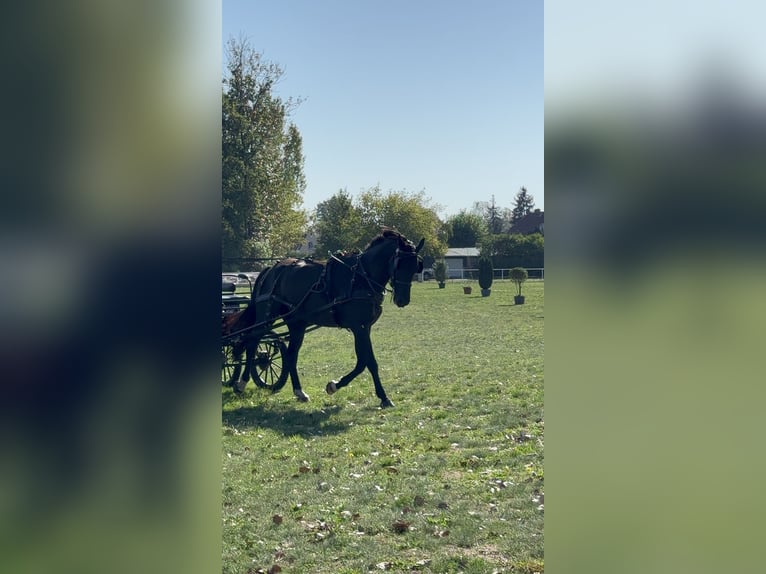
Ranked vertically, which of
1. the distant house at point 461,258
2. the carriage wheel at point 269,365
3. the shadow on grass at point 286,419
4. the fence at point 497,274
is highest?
the distant house at point 461,258

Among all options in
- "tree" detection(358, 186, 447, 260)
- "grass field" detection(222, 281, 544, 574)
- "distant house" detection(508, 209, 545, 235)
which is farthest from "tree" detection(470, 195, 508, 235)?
"grass field" detection(222, 281, 544, 574)

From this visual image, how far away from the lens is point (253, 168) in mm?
33469

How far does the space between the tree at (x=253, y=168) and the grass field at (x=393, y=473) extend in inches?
784

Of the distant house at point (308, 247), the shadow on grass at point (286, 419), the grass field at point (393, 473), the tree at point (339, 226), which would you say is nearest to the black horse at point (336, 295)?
the shadow on grass at point (286, 419)

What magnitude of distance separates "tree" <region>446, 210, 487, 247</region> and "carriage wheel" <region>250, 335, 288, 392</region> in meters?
59.9

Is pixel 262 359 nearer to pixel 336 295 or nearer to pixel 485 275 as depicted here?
pixel 336 295

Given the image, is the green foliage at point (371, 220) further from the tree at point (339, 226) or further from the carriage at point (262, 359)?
the carriage at point (262, 359)

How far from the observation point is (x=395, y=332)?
68.8ft

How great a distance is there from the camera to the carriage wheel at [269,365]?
35.8 feet

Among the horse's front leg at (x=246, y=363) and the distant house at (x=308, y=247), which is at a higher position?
the distant house at (x=308, y=247)

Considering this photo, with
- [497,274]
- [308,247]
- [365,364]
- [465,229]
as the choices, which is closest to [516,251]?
[497,274]

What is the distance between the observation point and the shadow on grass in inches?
330
